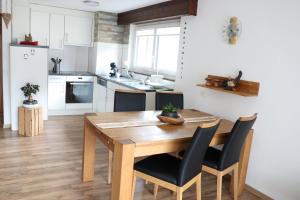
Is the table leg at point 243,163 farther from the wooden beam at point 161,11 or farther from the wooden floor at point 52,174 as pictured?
the wooden beam at point 161,11

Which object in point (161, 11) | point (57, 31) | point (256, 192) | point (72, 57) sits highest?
point (161, 11)

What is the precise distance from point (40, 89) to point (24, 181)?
2.07 metres

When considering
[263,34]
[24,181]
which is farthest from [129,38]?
[24,181]

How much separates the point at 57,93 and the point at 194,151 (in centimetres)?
401

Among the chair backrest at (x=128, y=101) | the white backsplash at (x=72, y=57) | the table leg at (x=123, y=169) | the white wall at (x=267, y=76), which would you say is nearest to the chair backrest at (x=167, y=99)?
the chair backrest at (x=128, y=101)

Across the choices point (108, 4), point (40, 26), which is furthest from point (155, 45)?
point (40, 26)

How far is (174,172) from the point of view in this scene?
7.11ft

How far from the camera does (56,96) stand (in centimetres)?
537

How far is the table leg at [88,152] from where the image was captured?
280cm

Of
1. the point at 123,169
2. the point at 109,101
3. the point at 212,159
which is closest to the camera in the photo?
the point at 123,169

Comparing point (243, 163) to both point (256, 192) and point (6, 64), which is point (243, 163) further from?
point (6, 64)

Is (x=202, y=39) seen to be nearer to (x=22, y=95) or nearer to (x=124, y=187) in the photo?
(x=124, y=187)

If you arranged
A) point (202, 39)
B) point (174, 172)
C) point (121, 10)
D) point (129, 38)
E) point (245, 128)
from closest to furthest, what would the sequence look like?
1. point (174, 172)
2. point (245, 128)
3. point (202, 39)
4. point (121, 10)
5. point (129, 38)

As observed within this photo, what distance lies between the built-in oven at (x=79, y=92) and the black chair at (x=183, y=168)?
3.58 metres
